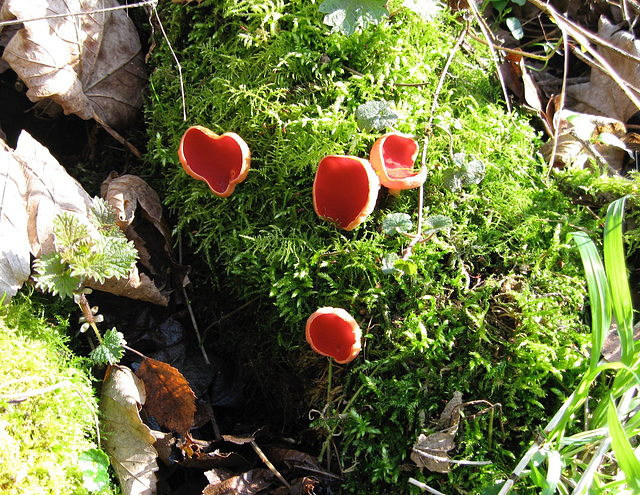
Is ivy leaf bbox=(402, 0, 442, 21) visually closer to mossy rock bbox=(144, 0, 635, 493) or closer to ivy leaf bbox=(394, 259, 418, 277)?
mossy rock bbox=(144, 0, 635, 493)

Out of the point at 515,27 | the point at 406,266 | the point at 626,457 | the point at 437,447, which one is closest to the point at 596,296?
the point at 626,457

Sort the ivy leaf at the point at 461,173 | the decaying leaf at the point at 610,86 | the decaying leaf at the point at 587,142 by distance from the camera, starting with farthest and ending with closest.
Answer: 1. the decaying leaf at the point at 610,86
2. the decaying leaf at the point at 587,142
3. the ivy leaf at the point at 461,173

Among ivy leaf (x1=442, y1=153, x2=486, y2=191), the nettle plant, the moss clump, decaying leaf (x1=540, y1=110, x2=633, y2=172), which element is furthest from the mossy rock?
the moss clump

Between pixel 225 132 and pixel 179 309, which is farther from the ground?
pixel 225 132

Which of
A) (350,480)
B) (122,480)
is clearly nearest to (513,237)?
(350,480)

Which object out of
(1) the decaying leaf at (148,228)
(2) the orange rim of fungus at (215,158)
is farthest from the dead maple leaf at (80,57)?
(2) the orange rim of fungus at (215,158)

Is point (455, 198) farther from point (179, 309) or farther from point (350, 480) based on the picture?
point (179, 309)

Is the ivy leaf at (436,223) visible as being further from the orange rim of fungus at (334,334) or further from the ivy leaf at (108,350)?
the ivy leaf at (108,350)
